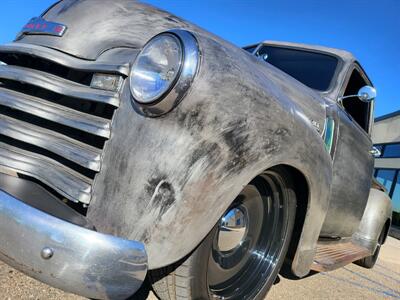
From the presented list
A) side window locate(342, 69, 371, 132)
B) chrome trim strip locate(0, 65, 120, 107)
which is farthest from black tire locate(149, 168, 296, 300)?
side window locate(342, 69, 371, 132)

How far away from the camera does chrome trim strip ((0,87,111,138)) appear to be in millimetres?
1713

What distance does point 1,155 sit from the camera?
1.79 metres

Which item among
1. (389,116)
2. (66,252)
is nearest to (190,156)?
(66,252)

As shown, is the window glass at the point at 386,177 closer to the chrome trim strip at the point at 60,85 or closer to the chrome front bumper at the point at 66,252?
the chrome trim strip at the point at 60,85

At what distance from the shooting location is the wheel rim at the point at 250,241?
6.79 ft

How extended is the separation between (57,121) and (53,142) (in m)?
0.10

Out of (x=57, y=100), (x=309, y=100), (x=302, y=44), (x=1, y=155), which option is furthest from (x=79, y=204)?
(x=302, y=44)

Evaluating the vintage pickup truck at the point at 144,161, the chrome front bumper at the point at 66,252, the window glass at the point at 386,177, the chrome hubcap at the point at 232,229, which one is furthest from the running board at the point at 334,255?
the window glass at the point at 386,177

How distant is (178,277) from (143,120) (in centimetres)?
77

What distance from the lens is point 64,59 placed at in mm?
1906

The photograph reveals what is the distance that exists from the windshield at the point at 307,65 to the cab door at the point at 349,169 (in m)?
0.19

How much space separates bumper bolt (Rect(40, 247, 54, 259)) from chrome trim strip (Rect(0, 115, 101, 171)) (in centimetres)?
41

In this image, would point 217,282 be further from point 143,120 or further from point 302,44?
point 302,44

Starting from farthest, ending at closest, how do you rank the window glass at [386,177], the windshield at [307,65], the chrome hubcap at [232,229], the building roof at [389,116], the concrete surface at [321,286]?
1. the building roof at [389,116]
2. the window glass at [386,177]
3. the windshield at [307,65]
4. the concrete surface at [321,286]
5. the chrome hubcap at [232,229]
